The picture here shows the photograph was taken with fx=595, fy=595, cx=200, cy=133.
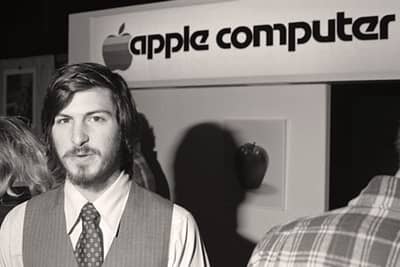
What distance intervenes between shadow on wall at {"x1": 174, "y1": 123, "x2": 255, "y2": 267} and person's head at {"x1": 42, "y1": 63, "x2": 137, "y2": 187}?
96 centimetres

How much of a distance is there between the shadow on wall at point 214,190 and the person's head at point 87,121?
0.96m

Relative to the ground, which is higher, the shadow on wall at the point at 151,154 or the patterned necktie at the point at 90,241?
the shadow on wall at the point at 151,154

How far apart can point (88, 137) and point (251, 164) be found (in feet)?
3.22

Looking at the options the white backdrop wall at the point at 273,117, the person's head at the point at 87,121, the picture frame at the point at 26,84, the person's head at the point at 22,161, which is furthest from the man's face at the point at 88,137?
the picture frame at the point at 26,84

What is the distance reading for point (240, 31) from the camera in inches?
84.0

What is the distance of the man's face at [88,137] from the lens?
4.16 ft

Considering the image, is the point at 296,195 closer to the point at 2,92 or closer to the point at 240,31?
the point at 240,31

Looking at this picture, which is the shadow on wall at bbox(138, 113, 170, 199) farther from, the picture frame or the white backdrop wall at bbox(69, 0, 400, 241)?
the picture frame

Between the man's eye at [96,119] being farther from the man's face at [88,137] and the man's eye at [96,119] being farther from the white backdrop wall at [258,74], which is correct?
the white backdrop wall at [258,74]

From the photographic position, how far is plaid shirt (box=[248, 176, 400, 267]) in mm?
1036

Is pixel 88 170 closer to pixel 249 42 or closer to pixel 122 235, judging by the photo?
pixel 122 235

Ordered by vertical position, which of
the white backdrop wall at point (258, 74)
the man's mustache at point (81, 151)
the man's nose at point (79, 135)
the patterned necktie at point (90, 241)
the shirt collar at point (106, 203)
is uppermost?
the white backdrop wall at point (258, 74)

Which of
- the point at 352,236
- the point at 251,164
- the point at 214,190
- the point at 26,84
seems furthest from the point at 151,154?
the point at 352,236

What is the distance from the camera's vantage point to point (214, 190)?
2.29 m
